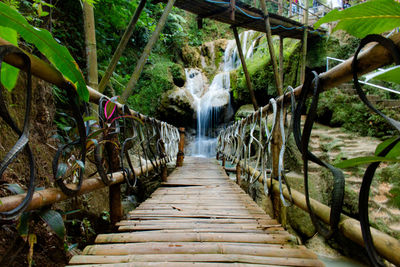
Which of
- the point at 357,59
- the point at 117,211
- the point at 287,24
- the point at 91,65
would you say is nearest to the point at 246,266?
the point at 357,59

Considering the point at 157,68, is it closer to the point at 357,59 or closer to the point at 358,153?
the point at 358,153

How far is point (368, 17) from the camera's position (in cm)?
51

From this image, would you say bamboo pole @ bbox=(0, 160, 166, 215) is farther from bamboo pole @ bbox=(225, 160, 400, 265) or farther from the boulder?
the boulder

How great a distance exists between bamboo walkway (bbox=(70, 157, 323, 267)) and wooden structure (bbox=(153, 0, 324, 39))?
12.8 feet

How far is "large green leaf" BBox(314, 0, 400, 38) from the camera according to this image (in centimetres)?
46

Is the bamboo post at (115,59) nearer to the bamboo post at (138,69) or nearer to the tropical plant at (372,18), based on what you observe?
the bamboo post at (138,69)

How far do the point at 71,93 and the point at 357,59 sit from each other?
1.10m

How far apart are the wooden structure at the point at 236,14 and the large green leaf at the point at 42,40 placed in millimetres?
3852

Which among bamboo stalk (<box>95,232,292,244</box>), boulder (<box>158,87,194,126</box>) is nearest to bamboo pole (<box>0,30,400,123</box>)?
bamboo stalk (<box>95,232,292,244</box>)

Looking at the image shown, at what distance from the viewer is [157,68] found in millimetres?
9602

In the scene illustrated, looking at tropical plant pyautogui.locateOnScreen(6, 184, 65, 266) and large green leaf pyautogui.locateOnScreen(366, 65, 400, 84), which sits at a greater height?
large green leaf pyautogui.locateOnScreen(366, 65, 400, 84)

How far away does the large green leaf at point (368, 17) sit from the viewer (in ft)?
1.50

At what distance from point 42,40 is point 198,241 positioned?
43.3 inches

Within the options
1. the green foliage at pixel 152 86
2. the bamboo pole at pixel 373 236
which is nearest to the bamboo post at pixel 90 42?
the bamboo pole at pixel 373 236
